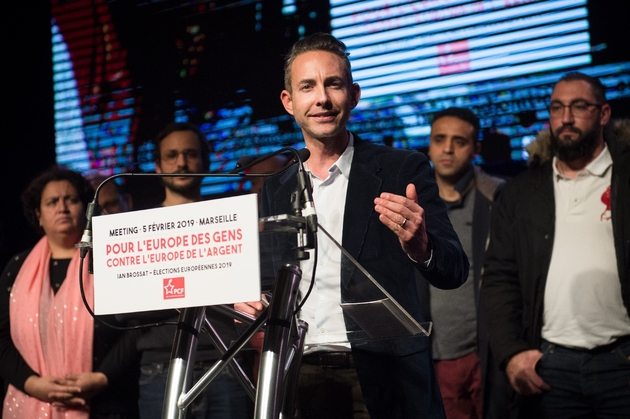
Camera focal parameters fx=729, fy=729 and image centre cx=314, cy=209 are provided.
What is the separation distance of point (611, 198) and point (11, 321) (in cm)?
280

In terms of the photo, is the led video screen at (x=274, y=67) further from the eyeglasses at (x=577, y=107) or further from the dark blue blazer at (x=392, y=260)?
the dark blue blazer at (x=392, y=260)

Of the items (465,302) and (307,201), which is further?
(465,302)

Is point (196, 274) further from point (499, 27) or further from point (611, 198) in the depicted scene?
point (499, 27)

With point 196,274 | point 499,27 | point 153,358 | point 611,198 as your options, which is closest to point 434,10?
point 499,27

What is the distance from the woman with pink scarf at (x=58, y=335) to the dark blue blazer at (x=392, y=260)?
1.57 metres

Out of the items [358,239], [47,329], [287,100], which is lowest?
[47,329]

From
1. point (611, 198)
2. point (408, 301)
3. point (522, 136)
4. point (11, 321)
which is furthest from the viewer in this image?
point (522, 136)

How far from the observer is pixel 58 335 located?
3.39m

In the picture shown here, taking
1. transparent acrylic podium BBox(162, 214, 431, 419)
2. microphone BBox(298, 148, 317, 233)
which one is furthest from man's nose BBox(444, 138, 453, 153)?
microphone BBox(298, 148, 317, 233)

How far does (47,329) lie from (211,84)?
220cm

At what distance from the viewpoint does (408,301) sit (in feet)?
6.34

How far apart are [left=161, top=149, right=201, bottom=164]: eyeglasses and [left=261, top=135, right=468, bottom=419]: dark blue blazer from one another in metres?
1.53

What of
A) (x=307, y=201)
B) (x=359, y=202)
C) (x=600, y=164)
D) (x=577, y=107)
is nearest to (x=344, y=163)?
(x=359, y=202)

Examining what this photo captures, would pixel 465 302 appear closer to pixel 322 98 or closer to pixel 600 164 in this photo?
pixel 600 164
